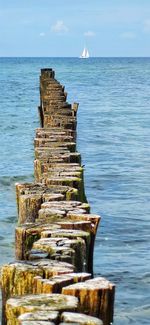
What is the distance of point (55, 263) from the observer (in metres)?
4.76

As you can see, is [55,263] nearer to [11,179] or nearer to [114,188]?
[114,188]

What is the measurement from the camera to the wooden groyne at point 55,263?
158 inches

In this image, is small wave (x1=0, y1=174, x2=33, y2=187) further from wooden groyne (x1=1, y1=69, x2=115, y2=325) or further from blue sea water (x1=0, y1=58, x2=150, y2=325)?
wooden groyne (x1=1, y1=69, x2=115, y2=325)

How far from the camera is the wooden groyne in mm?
4012

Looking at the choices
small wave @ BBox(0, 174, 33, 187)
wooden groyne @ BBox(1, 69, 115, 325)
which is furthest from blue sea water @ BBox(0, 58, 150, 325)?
wooden groyne @ BBox(1, 69, 115, 325)

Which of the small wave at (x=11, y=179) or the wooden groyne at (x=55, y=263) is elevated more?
the wooden groyne at (x=55, y=263)

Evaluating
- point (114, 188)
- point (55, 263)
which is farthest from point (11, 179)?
point (55, 263)

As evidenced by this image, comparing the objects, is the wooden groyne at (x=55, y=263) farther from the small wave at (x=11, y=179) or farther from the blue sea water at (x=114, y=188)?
the small wave at (x=11, y=179)

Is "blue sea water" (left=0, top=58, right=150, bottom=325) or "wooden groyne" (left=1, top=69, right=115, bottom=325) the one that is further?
"blue sea water" (left=0, top=58, right=150, bottom=325)

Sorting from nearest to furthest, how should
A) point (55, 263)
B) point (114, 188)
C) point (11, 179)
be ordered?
point (55, 263), point (114, 188), point (11, 179)

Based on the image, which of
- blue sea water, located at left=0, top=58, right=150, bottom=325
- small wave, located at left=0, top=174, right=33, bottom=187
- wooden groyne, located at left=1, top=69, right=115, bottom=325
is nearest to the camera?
wooden groyne, located at left=1, top=69, right=115, bottom=325

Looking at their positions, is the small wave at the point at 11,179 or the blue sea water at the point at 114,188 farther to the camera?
the small wave at the point at 11,179

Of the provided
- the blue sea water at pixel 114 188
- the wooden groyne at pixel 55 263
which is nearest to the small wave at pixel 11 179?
the blue sea water at pixel 114 188

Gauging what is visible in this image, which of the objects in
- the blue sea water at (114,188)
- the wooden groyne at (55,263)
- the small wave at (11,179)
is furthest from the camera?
the small wave at (11,179)
